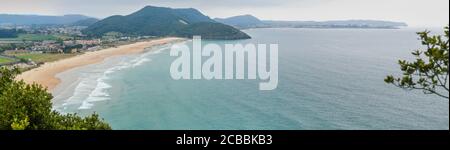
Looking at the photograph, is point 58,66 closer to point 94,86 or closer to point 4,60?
point 4,60

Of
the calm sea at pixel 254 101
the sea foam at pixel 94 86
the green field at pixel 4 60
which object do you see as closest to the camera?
the calm sea at pixel 254 101

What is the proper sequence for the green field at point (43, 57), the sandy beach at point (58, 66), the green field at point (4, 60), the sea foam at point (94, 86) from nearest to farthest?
the sea foam at point (94, 86) → the sandy beach at point (58, 66) → the green field at point (4, 60) → the green field at point (43, 57)

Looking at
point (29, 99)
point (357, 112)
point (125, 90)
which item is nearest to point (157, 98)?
point (125, 90)

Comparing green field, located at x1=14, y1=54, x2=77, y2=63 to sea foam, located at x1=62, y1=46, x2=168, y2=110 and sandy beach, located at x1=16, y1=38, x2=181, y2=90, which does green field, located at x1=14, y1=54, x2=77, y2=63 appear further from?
sea foam, located at x1=62, y1=46, x2=168, y2=110

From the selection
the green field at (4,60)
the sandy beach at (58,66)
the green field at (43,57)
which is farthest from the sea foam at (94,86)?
the green field at (4,60)

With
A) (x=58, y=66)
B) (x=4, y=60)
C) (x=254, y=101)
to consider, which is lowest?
(x=254, y=101)

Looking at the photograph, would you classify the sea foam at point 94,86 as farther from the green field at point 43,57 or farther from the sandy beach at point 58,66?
the green field at point 43,57

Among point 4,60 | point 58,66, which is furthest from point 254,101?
point 4,60
